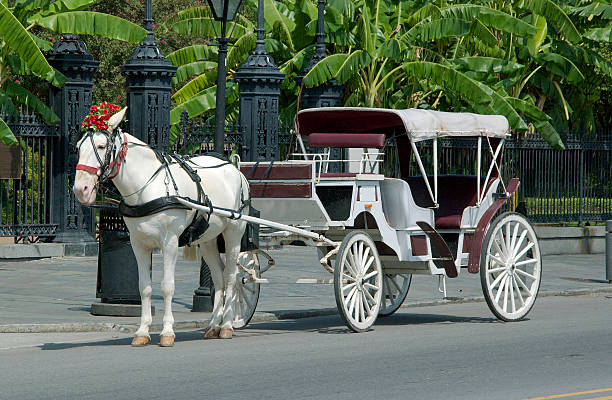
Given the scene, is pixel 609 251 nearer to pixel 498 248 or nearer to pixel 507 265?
pixel 507 265

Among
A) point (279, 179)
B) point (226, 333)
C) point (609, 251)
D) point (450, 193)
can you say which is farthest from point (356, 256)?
point (609, 251)

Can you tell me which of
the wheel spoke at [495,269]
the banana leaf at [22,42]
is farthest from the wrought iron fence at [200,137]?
the wheel spoke at [495,269]

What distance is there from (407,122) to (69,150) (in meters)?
10.6

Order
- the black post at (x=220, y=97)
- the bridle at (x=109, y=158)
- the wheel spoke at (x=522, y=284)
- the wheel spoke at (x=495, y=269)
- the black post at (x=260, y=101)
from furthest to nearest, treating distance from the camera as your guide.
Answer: the black post at (x=260, y=101), the black post at (x=220, y=97), the wheel spoke at (x=522, y=284), the wheel spoke at (x=495, y=269), the bridle at (x=109, y=158)

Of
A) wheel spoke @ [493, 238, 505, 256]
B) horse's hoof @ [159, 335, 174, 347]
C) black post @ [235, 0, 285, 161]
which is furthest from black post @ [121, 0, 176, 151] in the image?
horse's hoof @ [159, 335, 174, 347]

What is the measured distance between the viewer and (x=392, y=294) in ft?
45.3

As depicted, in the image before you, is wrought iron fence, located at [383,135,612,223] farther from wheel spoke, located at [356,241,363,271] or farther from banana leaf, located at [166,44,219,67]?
wheel spoke, located at [356,241,363,271]

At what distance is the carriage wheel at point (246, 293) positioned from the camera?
12.4 meters

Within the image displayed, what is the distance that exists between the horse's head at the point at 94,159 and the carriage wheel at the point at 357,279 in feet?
8.52

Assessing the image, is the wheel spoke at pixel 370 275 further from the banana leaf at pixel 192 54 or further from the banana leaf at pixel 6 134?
the banana leaf at pixel 192 54

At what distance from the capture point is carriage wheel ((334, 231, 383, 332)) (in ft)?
37.8

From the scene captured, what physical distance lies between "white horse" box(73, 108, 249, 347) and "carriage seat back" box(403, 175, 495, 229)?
3019mm

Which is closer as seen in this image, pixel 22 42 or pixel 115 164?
pixel 115 164

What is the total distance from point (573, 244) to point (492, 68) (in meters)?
4.69
